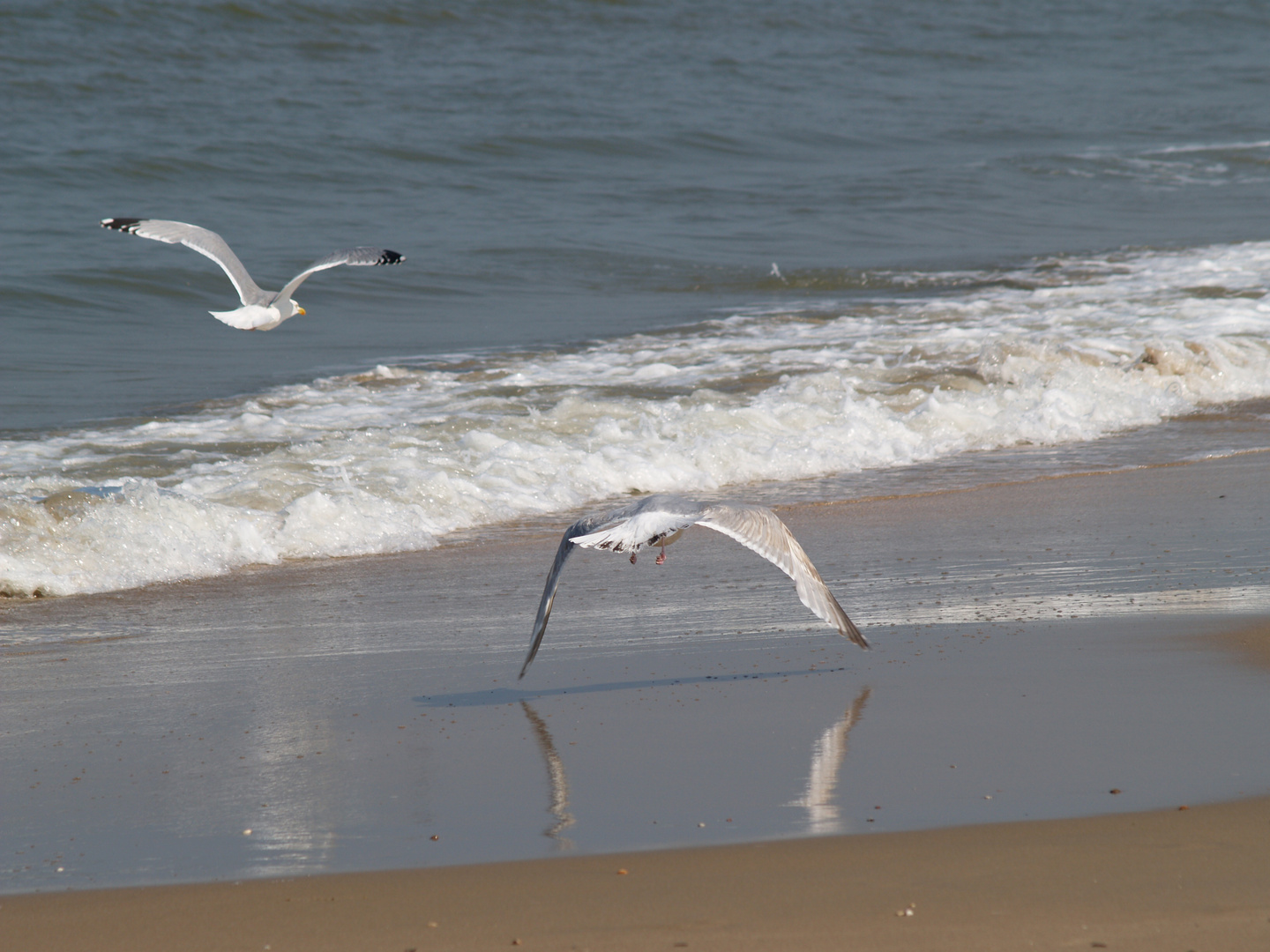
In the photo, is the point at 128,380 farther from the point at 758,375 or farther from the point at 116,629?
the point at 116,629

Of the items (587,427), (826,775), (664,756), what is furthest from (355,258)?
(826,775)

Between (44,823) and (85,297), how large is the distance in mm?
11244

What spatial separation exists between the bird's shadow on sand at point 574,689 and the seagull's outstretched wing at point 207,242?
15.9 feet

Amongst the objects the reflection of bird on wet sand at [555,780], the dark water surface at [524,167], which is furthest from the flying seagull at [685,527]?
the dark water surface at [524,167]

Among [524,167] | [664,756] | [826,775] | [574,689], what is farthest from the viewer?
[524,167]

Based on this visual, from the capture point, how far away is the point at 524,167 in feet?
68.7

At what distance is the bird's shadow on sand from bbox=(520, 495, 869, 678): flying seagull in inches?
3.8

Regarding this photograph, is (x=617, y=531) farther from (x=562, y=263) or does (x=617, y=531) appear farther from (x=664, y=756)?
(x=562, y=263)

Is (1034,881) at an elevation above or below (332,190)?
below

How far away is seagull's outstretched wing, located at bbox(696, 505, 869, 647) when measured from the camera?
4426mm

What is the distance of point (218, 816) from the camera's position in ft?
11.3

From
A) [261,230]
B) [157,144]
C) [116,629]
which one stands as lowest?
[116,629]

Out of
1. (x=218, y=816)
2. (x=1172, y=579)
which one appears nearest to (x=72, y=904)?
(x=218, y=816)

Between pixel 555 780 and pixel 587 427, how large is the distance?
533 cm
